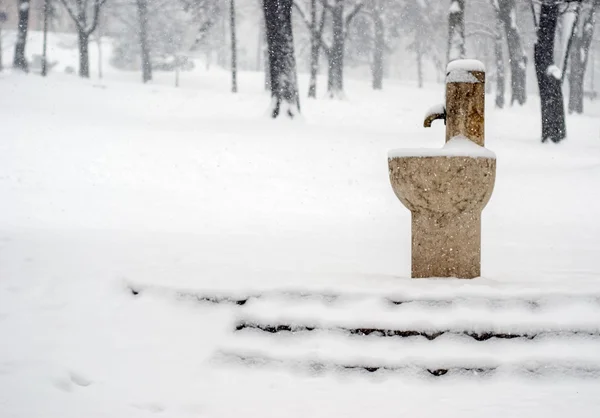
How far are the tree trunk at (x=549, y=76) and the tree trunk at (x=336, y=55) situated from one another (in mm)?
13206

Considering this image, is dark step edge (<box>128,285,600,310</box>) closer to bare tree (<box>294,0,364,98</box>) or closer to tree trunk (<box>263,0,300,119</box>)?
tree trunk (<box>263,0,300,119</box>)

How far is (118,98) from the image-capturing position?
2505 centimetres

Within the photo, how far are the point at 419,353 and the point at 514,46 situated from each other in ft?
81.2

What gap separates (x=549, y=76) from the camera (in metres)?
16.3

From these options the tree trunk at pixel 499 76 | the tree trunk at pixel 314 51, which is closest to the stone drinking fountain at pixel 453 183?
the tree trunk at pixel 314 51

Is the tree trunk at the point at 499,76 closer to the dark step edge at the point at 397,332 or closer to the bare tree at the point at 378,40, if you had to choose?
the bare tree at the point at 378,40

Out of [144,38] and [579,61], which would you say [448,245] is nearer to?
[579,61]

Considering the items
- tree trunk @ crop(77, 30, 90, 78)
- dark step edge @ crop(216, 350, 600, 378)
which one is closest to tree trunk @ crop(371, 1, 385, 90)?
tree trunk @ crop(77, 30, 90, 78)

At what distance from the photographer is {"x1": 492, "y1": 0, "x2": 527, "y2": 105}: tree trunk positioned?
24.9 meters

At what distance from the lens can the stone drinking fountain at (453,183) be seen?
5.38 meters

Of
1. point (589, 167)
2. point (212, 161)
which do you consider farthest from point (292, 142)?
point (589, 167)

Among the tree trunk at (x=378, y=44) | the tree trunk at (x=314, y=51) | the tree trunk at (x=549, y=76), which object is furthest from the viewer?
the tree trunk at (x=378, y=44)

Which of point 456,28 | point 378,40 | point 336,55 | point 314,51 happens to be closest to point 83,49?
point 314,51

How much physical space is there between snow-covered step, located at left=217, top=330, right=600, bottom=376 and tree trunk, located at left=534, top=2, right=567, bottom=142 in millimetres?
12961
